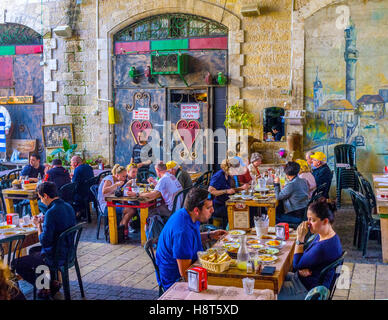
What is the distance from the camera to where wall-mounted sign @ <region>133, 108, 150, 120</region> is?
1195 cm

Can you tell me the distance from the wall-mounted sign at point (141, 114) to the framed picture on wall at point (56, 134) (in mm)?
1719

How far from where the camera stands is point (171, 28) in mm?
11547

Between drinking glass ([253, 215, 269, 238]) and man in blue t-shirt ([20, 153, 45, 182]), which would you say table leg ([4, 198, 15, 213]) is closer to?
man in blue t-shirt ([20, 153, 45, 182])

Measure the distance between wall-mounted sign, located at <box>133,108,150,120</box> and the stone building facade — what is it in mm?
675

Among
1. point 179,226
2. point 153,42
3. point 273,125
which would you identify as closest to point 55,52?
point 153,42

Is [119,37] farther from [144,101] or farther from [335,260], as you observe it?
[335,260]

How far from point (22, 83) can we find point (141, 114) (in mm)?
3504

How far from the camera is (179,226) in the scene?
417 cm

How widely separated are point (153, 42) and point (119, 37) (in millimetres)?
960

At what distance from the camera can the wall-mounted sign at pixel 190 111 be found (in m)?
11.5

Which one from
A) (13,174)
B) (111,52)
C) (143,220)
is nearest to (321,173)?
(143,220)

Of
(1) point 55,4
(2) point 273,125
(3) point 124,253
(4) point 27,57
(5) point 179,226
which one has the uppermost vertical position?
(1) point 55,4

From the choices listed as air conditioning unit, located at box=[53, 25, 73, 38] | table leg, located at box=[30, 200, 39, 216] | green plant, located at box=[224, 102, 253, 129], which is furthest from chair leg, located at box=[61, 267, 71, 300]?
air conditioning unit, located at box=[53, 25, 73, 38]

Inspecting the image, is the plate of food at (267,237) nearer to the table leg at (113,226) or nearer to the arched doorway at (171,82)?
the table leg at (113,226)
